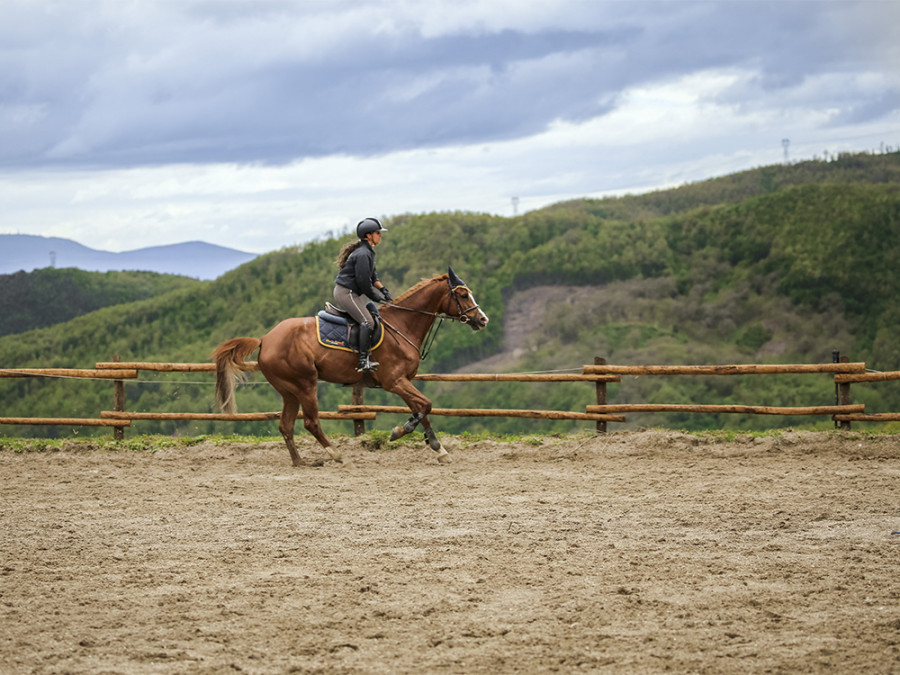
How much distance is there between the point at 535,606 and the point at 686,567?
1276 mm

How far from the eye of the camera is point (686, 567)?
18.7 ft

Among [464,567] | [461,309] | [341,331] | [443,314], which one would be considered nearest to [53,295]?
[341,331]

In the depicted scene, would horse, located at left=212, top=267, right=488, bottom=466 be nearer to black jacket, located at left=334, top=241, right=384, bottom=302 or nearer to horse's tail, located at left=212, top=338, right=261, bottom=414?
horse's tail, located at left=212, top=338, right=261, bottom=414

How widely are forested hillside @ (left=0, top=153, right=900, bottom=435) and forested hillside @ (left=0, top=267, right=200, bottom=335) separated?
413 inches

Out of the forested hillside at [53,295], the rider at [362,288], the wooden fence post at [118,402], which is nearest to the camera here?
the rider at [362,288]

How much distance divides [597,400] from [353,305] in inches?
142

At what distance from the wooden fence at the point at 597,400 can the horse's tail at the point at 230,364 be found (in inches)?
19.2

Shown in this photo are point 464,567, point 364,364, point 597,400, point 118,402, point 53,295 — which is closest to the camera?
point 464,567

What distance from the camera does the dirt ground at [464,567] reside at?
14.6 ft

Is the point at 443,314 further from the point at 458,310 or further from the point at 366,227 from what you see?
the point at 366,227

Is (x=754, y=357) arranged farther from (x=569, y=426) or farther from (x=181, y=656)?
(x=181, y=656)

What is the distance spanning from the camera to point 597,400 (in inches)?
445

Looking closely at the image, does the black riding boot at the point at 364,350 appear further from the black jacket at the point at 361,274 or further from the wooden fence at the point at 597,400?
the wooden fence at the point at 597,400

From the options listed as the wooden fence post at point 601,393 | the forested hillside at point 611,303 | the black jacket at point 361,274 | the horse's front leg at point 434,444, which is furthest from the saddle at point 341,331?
the forested hillside at point 611,303
